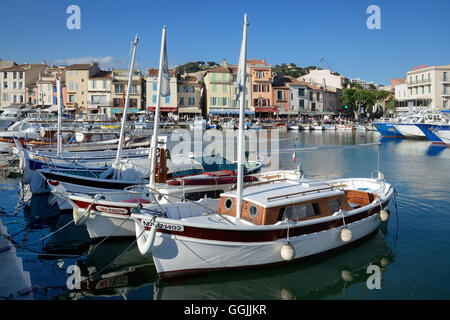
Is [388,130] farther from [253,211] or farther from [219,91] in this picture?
[253,211]

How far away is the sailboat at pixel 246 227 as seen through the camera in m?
10.5

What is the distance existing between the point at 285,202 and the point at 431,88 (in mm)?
81012

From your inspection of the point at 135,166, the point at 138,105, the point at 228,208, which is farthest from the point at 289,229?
the point at 138,105

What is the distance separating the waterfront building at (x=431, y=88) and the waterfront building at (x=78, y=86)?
61.9 m

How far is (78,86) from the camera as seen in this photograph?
2837 inches

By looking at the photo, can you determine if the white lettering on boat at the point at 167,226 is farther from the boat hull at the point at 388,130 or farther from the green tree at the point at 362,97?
the green tree at the point at 362,97

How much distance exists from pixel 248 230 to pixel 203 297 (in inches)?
82.7

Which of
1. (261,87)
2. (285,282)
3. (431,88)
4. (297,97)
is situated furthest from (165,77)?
→ (431,88)

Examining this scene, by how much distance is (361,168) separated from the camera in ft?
100

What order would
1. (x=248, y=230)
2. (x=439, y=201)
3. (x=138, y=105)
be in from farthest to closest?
(x=138, y=105), (x=439, y=201), (x=248, y=230)

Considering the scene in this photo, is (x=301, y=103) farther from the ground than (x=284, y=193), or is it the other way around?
(x=301, y=103)

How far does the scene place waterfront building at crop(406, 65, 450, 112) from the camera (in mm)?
78812
